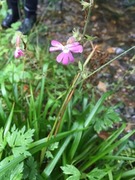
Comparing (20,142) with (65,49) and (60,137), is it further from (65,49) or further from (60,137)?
(65,49)

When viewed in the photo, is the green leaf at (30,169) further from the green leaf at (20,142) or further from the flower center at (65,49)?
the flower center at (65,49)

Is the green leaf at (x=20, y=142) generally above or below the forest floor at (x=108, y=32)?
above

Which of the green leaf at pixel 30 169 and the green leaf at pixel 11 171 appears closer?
the green leaf at pixel 11 171

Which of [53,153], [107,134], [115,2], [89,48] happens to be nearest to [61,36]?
[89,48]

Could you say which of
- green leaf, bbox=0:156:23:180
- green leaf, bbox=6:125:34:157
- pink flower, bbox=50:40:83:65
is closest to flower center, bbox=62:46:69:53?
pink flower, bbox=50:40:83:65

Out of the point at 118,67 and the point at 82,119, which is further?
the point at 118,67

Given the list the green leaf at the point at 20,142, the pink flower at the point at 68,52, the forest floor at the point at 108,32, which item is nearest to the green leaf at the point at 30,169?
the green leaf at the point at 20,142

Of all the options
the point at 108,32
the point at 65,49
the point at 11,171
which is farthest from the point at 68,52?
the point at 108,32

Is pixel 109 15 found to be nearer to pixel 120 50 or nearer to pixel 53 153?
pixel 120 50

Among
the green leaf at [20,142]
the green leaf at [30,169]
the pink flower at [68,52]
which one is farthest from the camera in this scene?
the green leaf at [30,169]

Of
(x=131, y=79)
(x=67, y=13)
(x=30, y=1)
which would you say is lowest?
(x=131, y=79)

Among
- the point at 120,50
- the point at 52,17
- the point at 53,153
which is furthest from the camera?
the point at 52,17
